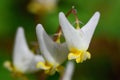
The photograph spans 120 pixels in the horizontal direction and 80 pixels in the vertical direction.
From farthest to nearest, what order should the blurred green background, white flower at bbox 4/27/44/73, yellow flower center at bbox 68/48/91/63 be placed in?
the blurred green background
white flower at bbox 4/27/44/73
yellow flower center at bbox 68/48/91/63

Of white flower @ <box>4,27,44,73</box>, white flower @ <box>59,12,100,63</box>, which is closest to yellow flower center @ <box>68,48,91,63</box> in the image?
white flower @ <box>59,12,100,63</box>

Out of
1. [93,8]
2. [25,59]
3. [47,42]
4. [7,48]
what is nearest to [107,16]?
[93,8]

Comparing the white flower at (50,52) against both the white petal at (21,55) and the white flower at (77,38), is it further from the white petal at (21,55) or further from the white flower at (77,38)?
the white petal at (21,55)

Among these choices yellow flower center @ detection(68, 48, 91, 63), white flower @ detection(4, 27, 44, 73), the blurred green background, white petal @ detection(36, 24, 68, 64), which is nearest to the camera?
yellow flower center @ detection(68, 48, 91, 63)

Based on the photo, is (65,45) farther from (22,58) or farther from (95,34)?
(95,34)

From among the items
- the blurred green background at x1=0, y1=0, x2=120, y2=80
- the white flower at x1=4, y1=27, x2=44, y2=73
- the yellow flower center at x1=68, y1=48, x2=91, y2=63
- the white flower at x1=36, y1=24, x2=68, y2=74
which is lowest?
the yellow flower center at x1=68, y1=48, x2=91, y2=63

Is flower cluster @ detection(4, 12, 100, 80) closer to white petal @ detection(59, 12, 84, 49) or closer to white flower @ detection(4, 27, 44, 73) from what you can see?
white petal @ detection(59, 12, 84, 49)

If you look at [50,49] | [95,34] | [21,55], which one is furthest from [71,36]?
[95,34]
